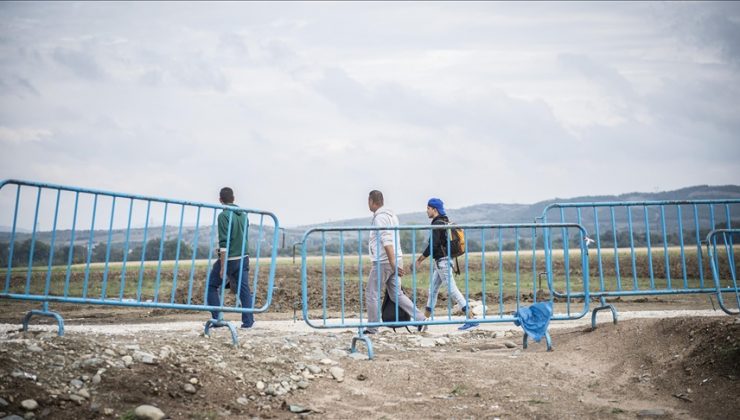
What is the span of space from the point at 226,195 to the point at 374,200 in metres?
2.02

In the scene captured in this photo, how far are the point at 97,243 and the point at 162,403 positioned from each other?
4.81 meters

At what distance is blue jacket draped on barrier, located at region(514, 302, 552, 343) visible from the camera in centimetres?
870

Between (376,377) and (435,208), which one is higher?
(435,208)

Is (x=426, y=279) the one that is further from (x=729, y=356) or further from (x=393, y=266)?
(x=729, y=356)

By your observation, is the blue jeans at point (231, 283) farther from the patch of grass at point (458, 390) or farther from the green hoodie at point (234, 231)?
the patch of grass at point (458, 390)

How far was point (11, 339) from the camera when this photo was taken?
6.52m

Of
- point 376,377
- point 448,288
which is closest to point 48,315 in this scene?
point 376,377

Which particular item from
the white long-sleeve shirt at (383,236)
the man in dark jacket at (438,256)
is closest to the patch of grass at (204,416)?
the white long-sleeve shirt at (383,236)

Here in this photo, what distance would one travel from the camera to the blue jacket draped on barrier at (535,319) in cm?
870

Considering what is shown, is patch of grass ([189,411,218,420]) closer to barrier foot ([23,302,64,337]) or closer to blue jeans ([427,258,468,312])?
barrier foot ([23,302,64,337])

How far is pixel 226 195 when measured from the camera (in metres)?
9.59

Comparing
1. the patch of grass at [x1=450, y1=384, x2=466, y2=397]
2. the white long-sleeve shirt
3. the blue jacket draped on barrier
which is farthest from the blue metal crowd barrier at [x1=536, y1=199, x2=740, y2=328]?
the patch of grass at [x1=450, y1=384, x2=466, y2=397]

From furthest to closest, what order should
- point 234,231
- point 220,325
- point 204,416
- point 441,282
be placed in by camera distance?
point 441,282 → point 234,231 → point 220,325 → point 204,416

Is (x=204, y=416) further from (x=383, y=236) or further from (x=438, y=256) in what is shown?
(x=438, y=256)
